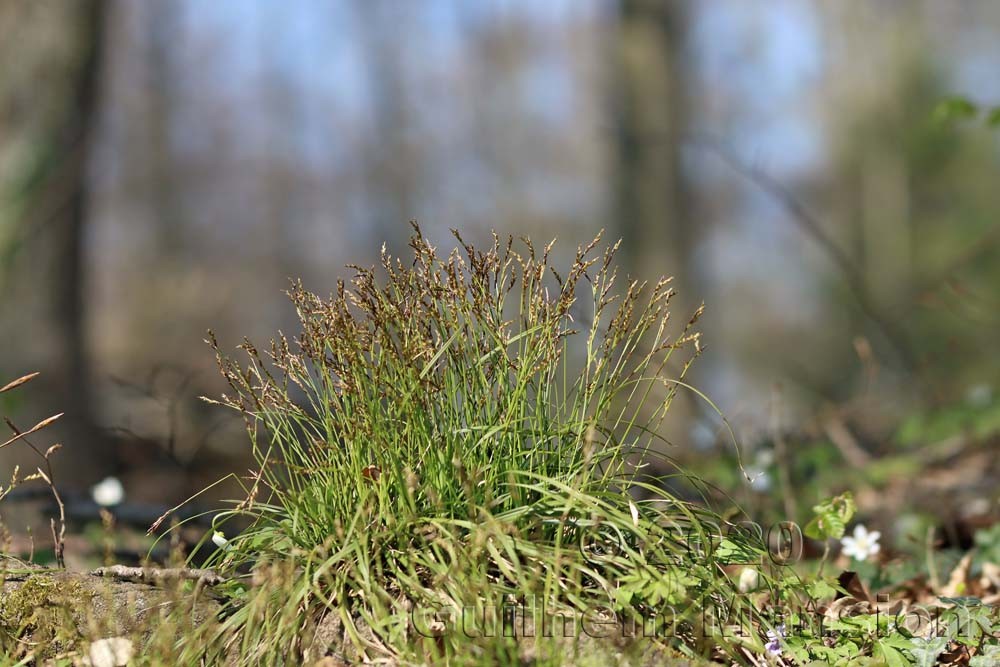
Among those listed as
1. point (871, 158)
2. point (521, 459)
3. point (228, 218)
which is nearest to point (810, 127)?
point (871, 158)

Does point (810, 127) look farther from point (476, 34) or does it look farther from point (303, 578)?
point (303, 578)

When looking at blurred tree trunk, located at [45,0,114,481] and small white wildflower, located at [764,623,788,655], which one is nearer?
small white wildflower, located at [764,623,788,655]

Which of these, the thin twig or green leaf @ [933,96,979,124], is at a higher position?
green leaf @ [933,96,979,124]

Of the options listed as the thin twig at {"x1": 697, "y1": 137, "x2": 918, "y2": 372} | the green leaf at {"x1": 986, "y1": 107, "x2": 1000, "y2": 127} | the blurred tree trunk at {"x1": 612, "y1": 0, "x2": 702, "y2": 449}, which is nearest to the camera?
the green leaf at {"x1": 986, "y1": 107, "x2": 1000, "y2": 127}

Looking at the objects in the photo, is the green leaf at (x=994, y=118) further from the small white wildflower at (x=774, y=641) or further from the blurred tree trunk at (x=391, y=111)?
the blurred tree trunk at (x=391, y=111)

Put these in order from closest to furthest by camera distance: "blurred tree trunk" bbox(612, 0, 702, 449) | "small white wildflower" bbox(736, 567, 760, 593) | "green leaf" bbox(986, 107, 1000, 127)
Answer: "small white wildflower" bbox(736, 567, 760, 593), "green leaf" bbox(986, 107, 1000, 127), "blurred tree trunk" bbox(612, 0, 702, 449)

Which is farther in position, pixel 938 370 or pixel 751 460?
pixel 938 370

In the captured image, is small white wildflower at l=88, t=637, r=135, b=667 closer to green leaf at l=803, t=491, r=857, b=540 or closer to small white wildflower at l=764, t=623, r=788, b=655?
small white wildflower at l=764, t=623, r=788, b=655

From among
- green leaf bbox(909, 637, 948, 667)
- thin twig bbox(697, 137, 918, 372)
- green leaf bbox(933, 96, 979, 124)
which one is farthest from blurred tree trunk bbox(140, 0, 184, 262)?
green leaf bbox(909, 637, 948, 667)
